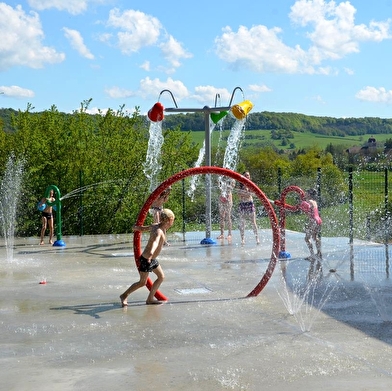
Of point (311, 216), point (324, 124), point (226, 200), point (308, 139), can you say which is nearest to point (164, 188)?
point (311, 216)

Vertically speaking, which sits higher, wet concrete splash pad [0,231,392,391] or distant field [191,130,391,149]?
distant field [191,130,391,149]

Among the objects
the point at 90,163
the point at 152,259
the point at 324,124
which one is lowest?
the point at 152,259

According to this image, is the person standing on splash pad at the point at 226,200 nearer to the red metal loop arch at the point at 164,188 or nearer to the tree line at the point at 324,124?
the red metal loop arch at the point at 164,188

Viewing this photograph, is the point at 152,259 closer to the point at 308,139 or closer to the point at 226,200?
the point at 226,200

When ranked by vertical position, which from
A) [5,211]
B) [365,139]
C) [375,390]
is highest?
[365,139]

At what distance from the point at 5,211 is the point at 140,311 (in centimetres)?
1415

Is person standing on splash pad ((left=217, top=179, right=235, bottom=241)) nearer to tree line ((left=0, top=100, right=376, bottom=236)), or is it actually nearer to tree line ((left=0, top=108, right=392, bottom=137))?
tree line ((left=0, top=100, right=376, bottom=236))

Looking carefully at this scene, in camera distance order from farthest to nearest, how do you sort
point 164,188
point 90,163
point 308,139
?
1. point 308,139
2. point 90,163
3. point 164,188

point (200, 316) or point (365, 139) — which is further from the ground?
point (365, 139)

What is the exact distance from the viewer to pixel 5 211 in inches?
861

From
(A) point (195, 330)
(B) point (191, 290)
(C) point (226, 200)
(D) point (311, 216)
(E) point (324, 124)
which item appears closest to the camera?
(A) point (195, 330)

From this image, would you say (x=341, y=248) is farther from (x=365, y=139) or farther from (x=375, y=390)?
(x=365, y=139)

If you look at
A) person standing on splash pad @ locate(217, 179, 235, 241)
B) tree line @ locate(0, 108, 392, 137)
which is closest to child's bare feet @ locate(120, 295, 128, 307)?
person standing on splash pad @ locate(217, 179, 235, 241)

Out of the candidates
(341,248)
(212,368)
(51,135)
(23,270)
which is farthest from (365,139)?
(212,368)
